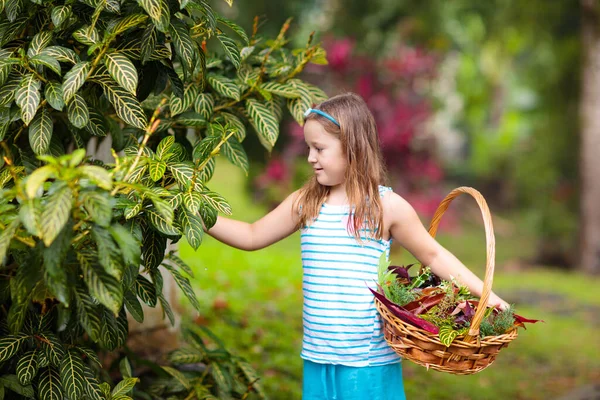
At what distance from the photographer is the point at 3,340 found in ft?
7.38

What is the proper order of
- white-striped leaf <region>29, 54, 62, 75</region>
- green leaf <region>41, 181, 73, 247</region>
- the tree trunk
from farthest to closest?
the tree trunk
white-striped leaf <region>29, 54, 62, 75</region>
green leaf <region>41, 181, 73, 247</region>

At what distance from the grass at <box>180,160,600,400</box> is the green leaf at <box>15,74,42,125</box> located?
92.5 inches

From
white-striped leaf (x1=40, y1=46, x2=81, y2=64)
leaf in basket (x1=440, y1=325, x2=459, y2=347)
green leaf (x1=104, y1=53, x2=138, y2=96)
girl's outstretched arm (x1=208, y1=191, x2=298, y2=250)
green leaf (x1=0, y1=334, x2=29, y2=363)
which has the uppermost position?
white-striped leaf (x1=40, y1=46, x2=81, y2=64)

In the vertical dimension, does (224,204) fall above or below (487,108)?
below

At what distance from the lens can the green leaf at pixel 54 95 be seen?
2148 mm

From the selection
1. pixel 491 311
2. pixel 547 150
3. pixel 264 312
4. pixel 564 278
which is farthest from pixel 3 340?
pixel 547 150

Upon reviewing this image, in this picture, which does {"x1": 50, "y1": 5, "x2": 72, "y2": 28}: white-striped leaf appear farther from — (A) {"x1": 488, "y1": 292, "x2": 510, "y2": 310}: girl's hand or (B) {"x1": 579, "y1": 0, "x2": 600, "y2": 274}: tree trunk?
(B) {"x1": 579, "y1": 0, "x2": 600, "y2": 274}: tree trunk

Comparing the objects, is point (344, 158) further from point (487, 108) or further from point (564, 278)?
point (487, 108)

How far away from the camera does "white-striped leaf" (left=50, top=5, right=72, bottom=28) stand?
2.18 meters

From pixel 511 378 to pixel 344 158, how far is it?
3.29 meters

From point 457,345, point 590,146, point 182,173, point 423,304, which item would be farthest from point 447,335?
point 590,146

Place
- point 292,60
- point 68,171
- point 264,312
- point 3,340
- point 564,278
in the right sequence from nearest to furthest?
point 68,171
point 3,340
point 292,60
point 264,312
point 564,278

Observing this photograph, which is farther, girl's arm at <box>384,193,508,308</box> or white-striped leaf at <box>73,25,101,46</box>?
girl's arm at <box>384,193,508,308</box>

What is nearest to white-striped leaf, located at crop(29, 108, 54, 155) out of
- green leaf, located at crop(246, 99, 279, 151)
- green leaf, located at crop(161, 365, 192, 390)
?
green leaf, located at crop(246, 99, 279, 151)
